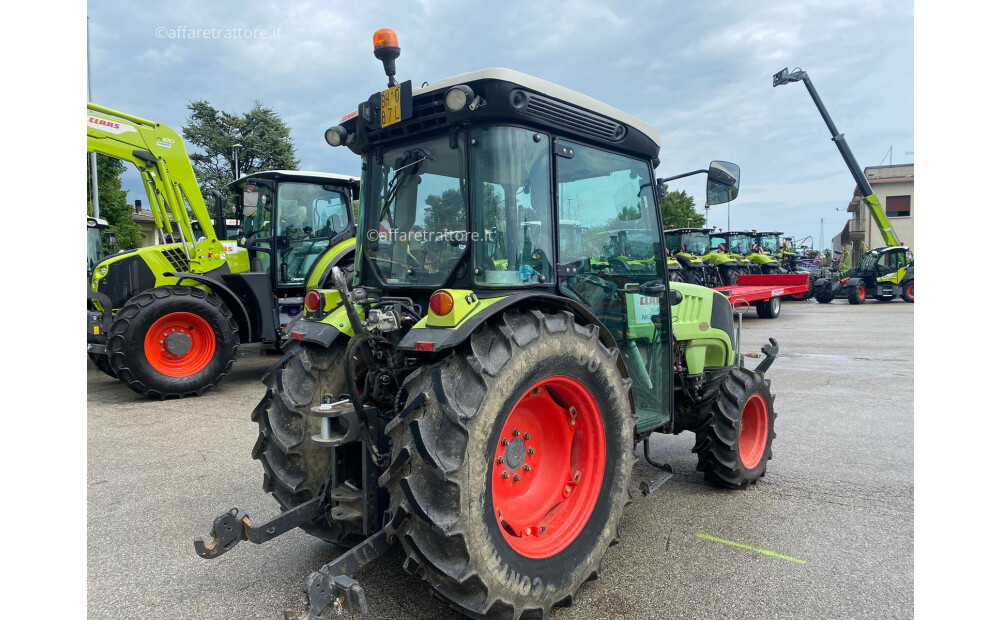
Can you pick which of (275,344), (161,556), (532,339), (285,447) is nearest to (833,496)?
(532,339)

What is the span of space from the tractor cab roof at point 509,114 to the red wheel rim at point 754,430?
1.91 meters

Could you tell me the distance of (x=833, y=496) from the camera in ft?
12.5

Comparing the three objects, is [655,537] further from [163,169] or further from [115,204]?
[115,204]

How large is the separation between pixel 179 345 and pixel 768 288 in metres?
12.8

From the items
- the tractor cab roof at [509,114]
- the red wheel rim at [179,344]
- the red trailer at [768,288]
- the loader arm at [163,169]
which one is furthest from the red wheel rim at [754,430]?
the red trailer at [768,288]

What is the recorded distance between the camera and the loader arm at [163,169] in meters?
7.88

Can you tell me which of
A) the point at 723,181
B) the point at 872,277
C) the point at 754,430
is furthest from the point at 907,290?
the point at 723,181

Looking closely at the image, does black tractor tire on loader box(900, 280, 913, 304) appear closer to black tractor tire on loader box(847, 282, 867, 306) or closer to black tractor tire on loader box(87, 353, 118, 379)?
black tractor tire on loader box(847, 282, 867, 306)

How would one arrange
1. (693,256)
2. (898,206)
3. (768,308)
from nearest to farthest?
1. (768,308)
2. (693,256)
3. (898,206)

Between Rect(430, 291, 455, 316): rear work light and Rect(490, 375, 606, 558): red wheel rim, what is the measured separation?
497 mm

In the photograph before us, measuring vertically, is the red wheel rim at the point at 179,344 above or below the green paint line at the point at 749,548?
above

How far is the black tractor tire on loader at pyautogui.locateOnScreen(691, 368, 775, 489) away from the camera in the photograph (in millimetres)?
3805

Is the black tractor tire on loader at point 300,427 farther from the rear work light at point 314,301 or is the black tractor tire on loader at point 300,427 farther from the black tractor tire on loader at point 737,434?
the black tractor tire on loader at point 737,434

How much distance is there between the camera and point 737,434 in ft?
12.5
